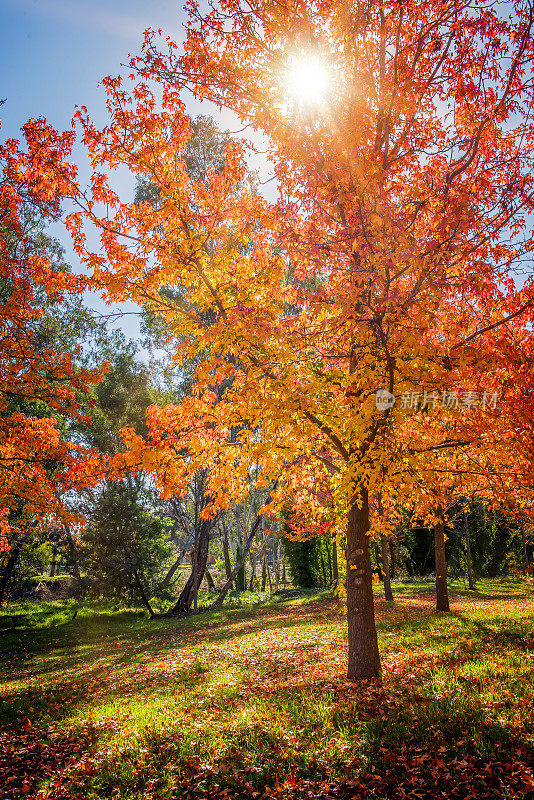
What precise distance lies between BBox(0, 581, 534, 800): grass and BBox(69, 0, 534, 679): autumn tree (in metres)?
1.32

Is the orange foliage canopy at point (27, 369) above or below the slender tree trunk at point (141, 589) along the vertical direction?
above

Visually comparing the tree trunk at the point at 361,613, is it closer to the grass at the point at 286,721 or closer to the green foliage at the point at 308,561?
the grass at the point at 286,721

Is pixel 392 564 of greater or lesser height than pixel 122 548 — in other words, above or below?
below

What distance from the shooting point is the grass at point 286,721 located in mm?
3785

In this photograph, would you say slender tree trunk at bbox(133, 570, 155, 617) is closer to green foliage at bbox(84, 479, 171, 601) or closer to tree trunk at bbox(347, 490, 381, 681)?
green foliage at bbox(84, 479, 171, 601)

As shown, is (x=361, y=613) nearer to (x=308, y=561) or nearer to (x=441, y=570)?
(x=441, y=570)

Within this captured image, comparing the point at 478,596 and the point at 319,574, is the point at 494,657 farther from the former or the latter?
Result: the point at 319,574

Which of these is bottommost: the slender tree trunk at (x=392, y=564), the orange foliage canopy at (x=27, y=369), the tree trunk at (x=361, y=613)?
the slender tree trunk at (x=392, y=564)

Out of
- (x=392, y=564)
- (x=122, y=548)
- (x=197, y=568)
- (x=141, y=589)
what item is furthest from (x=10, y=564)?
(x=392, y=564)

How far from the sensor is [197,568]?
1905cm

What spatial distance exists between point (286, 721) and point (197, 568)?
14875 millimetres

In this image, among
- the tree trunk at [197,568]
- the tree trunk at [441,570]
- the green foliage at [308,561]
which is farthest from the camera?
the green foliage at [308,561]

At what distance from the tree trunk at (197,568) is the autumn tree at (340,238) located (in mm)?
12860

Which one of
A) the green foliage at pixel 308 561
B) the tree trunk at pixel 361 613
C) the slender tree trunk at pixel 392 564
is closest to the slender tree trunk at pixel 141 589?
the green foliage at pixel 308 561
